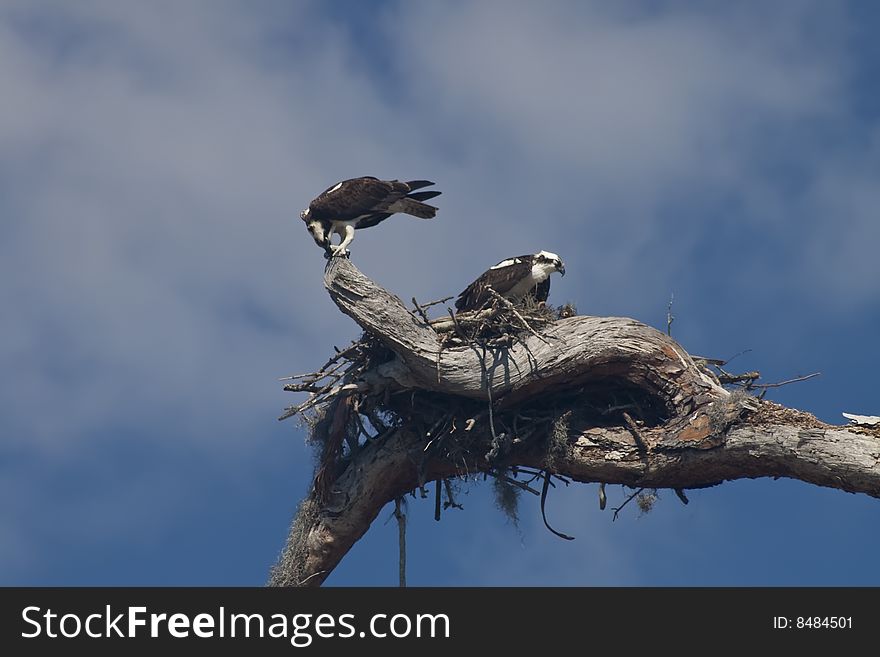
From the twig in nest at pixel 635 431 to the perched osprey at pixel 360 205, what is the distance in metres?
3.42

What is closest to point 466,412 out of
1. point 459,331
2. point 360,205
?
point 459,331

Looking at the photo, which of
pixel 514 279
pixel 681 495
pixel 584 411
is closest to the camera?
pixel 681 495

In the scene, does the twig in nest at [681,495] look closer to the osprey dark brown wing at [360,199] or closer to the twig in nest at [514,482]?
the twig in nest at [514,482]

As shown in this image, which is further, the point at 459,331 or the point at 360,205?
the point at 360,205

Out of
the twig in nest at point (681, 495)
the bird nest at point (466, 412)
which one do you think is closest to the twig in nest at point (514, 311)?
the bird nest at point (466, 412)

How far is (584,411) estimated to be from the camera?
14.0 m

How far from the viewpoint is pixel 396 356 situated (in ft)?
46.9

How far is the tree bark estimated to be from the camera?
12609 mm

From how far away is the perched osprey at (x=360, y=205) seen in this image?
15.2 metres

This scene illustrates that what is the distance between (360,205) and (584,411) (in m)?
3.53

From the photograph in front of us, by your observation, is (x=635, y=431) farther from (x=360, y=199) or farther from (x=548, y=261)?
(x=360, y=199)

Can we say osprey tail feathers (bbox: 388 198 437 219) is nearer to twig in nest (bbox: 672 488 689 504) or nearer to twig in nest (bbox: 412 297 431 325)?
twig in nest (bbox: 412 297 431 325)

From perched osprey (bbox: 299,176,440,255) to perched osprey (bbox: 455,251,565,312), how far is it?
3.58ft

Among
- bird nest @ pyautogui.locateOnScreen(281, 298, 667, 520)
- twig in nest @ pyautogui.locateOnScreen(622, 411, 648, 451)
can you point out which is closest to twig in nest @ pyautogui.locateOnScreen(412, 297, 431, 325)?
bird nest @ pyautogui.locateOnScreen(281, 298, 667, 520)
